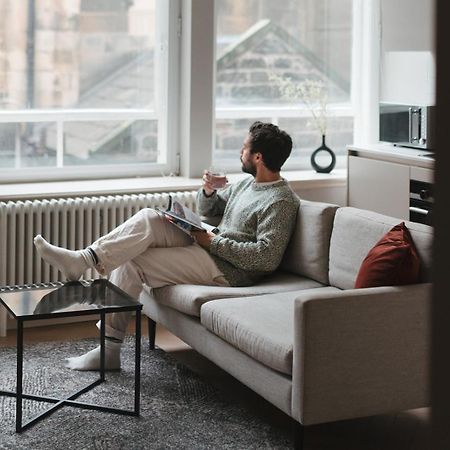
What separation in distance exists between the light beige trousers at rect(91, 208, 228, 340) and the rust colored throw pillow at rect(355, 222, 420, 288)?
0.87m

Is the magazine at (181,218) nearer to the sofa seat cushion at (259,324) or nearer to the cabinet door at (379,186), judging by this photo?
the sofa seat cushion at (259,324)

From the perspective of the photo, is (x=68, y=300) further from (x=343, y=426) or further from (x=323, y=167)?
(x=323, y=167)

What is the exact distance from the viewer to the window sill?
14.5ft

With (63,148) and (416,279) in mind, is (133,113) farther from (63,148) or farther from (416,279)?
(416,279)

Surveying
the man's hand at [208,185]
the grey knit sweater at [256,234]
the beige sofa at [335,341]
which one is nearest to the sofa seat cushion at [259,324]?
the beige sofa at [335,341]

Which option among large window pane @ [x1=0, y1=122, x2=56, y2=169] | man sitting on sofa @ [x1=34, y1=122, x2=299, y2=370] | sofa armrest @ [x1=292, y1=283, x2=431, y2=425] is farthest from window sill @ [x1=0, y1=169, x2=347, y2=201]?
sofa armrest @ [x1=292, y1=283, x2=431, y2=425]

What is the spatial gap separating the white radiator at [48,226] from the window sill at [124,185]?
1.8 inches

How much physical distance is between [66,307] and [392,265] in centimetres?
116

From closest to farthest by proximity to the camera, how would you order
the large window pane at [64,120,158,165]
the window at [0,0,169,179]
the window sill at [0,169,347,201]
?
the window sill at [0,169,347,201]
the window at [0,0,169,179]
the large window pane at [64,120,158,165]

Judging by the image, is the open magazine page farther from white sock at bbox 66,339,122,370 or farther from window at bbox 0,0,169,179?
window at bbox 0,0,169,179

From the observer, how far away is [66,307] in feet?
10.3

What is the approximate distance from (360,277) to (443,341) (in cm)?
284

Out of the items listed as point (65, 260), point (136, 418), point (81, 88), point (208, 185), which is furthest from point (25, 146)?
point (136, 418)

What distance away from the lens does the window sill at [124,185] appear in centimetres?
442
